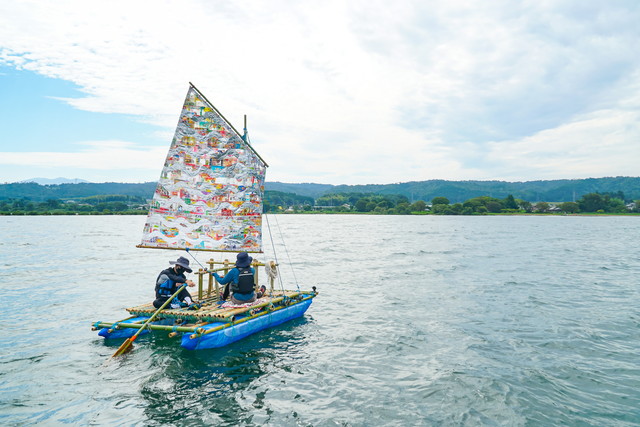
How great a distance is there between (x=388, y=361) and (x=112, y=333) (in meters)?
10.6

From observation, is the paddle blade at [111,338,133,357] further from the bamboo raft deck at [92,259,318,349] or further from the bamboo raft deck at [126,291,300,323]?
the bamboo raft deck at [126,291,300,323]

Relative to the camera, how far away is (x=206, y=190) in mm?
17953

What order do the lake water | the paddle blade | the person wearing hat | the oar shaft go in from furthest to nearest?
the person wearing hat, the paddle blade, the oar shaft, the lake water

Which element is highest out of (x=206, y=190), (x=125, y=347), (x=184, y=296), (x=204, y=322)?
(x=206, y=190)

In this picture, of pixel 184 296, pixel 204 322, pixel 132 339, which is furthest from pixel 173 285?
pixel 132 339

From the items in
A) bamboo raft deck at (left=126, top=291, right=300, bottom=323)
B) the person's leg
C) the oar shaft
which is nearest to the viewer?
the oar shaft

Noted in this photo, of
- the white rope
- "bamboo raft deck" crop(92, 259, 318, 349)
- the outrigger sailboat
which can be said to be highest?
the outrigger sailboat

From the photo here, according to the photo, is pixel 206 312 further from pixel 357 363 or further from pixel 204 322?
pixel 357 363

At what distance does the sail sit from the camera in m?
17.4

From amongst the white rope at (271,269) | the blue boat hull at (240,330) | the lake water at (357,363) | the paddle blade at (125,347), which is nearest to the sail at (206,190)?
the white rope at (271,269)

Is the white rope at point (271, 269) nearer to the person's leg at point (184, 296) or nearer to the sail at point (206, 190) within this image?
the sail at point (206, 190)

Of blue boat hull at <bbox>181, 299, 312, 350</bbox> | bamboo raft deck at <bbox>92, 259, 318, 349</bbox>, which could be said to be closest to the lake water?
blue boat hull at <bbox>181, 299, 312, 350</bbox>

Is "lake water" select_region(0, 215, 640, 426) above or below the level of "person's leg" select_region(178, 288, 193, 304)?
below

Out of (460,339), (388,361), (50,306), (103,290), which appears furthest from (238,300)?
(103,290)
